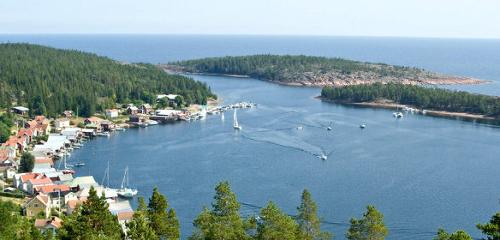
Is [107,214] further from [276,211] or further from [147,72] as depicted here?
[147,72]

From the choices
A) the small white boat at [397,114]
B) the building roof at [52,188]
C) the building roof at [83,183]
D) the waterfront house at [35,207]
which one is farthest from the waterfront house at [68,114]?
the small white boat at [397,114]

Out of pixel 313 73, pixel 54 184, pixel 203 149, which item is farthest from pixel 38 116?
pixel 313 73

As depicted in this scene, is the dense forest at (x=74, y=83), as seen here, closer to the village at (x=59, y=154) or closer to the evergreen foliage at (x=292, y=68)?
the village at (x=59, y=154)

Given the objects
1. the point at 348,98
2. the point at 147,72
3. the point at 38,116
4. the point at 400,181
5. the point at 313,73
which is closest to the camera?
the point at 400,181

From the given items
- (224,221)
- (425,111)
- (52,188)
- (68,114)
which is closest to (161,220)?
(224,221)

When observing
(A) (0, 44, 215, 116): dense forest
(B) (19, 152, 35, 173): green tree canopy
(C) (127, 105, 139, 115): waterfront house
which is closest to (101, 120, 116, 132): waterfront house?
(A) (0, 44, 215, 116): dense forest

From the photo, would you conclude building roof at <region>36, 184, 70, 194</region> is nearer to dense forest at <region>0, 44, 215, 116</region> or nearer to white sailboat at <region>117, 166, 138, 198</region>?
white sailboat at <region>117, 166, 138, 198</region>

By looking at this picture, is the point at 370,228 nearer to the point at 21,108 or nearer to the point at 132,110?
the point at 21,108
